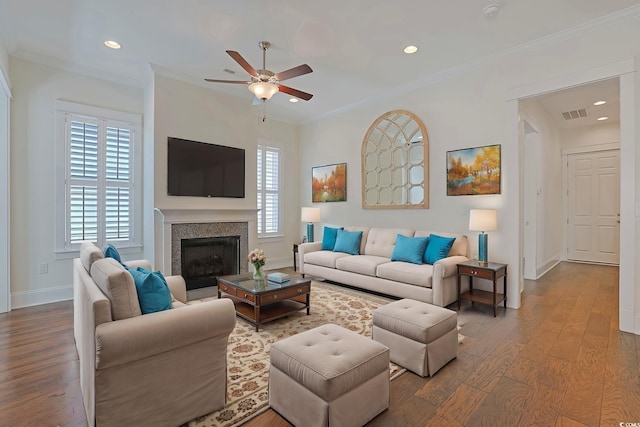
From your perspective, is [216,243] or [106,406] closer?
[106,406]

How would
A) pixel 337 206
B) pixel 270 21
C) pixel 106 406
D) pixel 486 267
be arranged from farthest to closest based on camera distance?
pixel 337 206, pixel 486 267, pixel 270 21, pixel 106 406

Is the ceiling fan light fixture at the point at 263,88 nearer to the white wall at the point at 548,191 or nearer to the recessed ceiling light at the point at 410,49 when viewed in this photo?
the recessed ceiling light at the point at 410,49

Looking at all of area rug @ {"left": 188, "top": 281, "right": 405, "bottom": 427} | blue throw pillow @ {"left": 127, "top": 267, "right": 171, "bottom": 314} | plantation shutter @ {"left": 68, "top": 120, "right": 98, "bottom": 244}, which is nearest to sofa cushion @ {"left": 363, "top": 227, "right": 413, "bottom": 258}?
area rug @ {"left": 188, "top": 281, "right": 405, "bottom": 427}

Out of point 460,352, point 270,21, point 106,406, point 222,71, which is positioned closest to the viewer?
point 106,406

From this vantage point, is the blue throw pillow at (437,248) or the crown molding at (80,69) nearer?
the crown molding at (80,69)

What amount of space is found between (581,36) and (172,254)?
5.79m

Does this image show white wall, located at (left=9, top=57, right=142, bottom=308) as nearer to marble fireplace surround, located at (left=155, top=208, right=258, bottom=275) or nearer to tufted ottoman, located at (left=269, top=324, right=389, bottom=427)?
marble fireplace surround, located at (left=155, top=208, right=258, bottom=275)

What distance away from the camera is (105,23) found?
3406 mm

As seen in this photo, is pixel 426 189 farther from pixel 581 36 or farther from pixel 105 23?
pixel 105 23

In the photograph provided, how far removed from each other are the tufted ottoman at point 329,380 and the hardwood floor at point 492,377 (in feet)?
0.44

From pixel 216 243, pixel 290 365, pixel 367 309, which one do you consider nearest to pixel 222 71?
pixel 216 243

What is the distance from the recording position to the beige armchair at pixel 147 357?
1573 mm

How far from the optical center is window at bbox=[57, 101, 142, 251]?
4371mm

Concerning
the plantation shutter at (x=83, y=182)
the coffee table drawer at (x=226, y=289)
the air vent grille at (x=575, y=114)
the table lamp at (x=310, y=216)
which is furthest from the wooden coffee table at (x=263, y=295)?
the air vent grille at (x=575, y=114)
